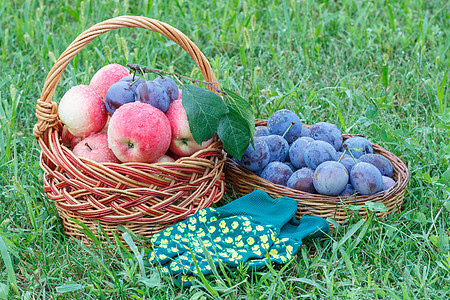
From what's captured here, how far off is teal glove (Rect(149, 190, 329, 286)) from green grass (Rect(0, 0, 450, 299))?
0.05 meters

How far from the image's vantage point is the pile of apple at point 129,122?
1584 millimetres

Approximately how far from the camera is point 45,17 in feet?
11.1

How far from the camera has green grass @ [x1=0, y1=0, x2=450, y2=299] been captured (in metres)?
1.51

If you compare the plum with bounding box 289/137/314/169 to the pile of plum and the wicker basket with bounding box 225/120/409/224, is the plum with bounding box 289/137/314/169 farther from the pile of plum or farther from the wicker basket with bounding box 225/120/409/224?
the wicker basket with bounding box 225/120/409/224

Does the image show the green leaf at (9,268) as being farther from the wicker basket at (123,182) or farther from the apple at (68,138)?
the apple at (68,138)

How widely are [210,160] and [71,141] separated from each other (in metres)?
0.55

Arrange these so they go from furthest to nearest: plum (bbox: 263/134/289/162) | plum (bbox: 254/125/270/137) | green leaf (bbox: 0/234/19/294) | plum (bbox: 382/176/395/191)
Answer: plum (bbox: 254/125/270/137) → plum (bbox: 263/134/289/162) → plum (bbox: 382/176/395/191) → green leaf (bbox: 0/234/19/294)

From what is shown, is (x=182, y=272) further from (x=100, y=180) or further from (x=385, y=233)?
(x=385, y=233)

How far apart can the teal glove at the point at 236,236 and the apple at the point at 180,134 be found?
224mm

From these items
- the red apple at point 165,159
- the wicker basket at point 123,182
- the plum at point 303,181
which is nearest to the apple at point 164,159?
the red apple at point 165,159

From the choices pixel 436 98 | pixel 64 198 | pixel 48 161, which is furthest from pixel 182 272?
pixel 436 98

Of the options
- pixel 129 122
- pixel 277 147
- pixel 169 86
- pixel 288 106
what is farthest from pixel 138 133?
pixel 288 106

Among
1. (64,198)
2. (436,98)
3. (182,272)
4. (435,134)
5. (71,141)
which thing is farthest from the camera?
(436,98)

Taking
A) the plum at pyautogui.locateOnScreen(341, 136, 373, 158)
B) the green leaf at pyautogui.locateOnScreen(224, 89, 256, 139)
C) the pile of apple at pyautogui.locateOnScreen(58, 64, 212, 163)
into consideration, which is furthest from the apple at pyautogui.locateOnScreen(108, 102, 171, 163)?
the plum at pyautogui.locateOnScreen(341, 136, 373, 158)
